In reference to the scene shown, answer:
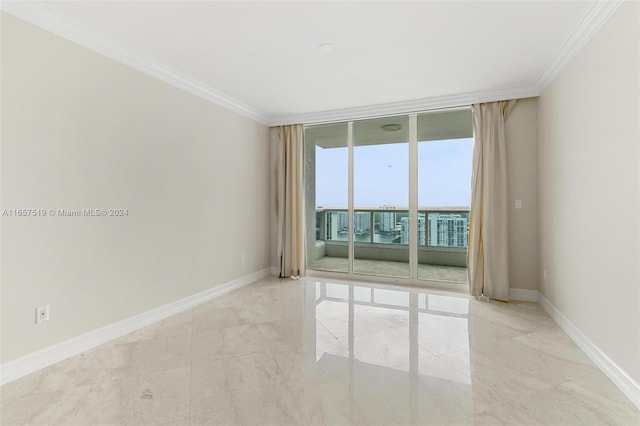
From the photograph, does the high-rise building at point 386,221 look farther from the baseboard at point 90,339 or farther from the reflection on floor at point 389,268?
the baseboard at point 90,339

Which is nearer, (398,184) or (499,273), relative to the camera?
(499,273)

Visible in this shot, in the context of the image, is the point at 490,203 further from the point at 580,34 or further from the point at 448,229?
the point at 580,34

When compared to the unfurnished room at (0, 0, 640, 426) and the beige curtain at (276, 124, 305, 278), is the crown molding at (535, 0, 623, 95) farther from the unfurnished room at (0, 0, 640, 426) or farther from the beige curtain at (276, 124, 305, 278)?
the beige curtain at (276, 124, 305, 278)

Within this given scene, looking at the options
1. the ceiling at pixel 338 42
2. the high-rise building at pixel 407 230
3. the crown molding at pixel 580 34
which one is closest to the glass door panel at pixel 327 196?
the high-rise building at pixel 407 230

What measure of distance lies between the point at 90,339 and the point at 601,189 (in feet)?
13.4

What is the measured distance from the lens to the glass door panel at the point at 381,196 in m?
4.56

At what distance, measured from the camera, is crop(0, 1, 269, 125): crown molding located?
7.11ft

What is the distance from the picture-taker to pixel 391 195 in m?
4.62

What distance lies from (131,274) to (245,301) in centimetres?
131

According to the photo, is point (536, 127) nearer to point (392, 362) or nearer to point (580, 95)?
point (580, 95)

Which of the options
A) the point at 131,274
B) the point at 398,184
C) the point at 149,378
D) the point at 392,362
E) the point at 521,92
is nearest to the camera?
the point at 149,378

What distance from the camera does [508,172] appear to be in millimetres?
3875

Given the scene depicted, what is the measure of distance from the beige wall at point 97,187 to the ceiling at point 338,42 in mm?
236

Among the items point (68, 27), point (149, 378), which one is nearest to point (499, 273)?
point (149, 378)
